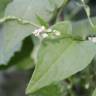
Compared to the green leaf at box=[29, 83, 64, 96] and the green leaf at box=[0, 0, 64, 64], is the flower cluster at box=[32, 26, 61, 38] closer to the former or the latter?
the green leaf at box=[0, 0, 64, 64]

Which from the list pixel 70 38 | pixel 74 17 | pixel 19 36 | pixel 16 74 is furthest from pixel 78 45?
pixel 16 74

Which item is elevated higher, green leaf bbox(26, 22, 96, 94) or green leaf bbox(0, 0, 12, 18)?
green leaf bbox(0, 0, 12, 18)

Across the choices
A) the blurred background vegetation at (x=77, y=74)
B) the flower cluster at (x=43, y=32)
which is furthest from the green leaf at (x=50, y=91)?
the flower cluster at (x=43, y=32)

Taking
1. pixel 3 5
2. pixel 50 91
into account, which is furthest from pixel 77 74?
pixel 3 5

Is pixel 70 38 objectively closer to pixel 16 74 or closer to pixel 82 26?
pixel 82 26

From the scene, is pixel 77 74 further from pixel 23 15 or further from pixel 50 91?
pixel 23 15

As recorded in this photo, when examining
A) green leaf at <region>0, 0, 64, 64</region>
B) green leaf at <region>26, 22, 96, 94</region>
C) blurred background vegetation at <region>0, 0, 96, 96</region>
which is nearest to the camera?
green leaf at <region>26, 22, 96, 94</region>

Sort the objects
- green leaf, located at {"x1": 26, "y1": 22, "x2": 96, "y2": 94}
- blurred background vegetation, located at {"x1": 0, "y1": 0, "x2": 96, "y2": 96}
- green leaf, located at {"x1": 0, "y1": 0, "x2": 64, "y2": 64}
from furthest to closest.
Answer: blurred background vegetation, located at {"x1": 0, "y1": 0, "x2": 96, "y2": 96}
green leaf, located at {"x1": 0, "y1": 0, "x2": 64, "y2": 64}
green leaf, located at {"x1": 26, "y1": 22, "x2": 96, "y2": 94}

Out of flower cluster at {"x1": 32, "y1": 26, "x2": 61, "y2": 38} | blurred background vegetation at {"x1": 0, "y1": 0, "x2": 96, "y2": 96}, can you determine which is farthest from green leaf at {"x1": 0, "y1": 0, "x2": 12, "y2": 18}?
flower cluster at {"x1": 32, "y1": 26, "x2": 61, "y2": 38}

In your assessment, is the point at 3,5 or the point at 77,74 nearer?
the point at 3,5

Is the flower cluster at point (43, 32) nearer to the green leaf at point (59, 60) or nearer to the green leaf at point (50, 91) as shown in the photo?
the green leaf at point (59, 60)
